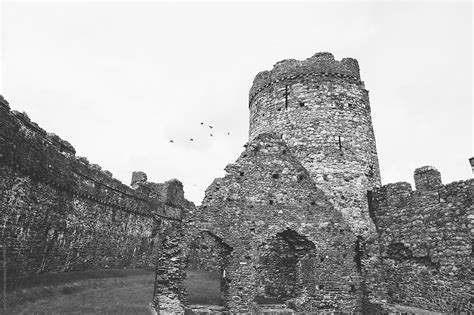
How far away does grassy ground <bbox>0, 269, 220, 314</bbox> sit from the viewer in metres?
11.1

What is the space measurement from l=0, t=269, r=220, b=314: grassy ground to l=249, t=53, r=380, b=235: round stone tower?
715cm

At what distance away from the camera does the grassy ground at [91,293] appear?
11133 mm

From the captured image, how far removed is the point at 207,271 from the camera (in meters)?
22.0

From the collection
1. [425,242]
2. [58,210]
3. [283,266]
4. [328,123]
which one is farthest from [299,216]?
[58,210]

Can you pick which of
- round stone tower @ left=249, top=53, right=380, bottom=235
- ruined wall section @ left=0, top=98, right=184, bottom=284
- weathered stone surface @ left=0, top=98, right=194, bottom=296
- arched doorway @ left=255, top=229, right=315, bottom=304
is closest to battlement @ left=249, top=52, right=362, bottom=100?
round stone tower @ left=249, top=53, right=380, bottom=235

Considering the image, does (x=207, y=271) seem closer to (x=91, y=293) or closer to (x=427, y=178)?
(x=91, y=293)

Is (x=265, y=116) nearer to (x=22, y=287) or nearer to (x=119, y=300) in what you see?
(x=119, y=300)

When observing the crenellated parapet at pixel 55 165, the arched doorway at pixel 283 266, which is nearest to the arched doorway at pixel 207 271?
the arched doorway at pixel 283 266

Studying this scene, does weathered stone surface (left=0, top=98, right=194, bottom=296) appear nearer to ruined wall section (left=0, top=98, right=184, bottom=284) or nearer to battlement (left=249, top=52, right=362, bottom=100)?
ruined wall section (left=0, top=98, right=184, bottom=284)

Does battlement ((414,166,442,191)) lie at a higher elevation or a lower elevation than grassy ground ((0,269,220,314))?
higher

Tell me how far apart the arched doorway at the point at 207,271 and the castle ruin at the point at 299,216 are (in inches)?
7.0

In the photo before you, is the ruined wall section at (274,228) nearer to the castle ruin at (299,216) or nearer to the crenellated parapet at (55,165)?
the castle ruin at (299,216)

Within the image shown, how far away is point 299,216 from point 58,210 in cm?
1129

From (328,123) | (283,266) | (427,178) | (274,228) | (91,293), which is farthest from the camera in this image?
(328,123)
